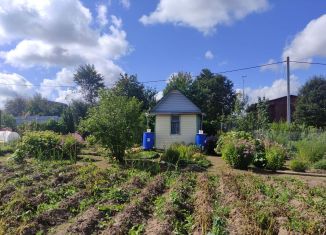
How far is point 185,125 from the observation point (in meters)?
20.1

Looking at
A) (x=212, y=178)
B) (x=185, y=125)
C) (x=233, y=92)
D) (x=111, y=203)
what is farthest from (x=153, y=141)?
(x=233, y=92)

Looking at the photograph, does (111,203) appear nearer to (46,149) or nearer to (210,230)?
(210,230)

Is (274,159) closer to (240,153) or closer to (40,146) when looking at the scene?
(240,153)

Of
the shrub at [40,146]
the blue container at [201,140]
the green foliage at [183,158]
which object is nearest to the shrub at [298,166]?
the green foliage at [183,158]

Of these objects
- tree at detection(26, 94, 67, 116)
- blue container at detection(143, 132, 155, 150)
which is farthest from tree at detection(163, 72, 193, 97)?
tree at detection(26, 94, 67, 116)

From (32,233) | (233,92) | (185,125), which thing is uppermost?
(233,92)

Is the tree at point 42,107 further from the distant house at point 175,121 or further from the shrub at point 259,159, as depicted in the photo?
the shrub at point 259,159

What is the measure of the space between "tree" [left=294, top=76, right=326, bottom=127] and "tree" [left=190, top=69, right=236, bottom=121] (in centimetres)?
574

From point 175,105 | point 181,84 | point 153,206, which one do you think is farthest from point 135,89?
point 153,206

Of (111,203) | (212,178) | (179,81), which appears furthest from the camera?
(179,81)

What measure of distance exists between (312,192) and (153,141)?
12.3 metres

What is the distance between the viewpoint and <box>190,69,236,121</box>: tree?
3153 centimetres

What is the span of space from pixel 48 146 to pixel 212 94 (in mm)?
20737

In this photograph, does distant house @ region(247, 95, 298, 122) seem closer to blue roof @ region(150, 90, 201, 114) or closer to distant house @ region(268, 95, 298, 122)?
distant house @ region(268, 95, 298, 122)
